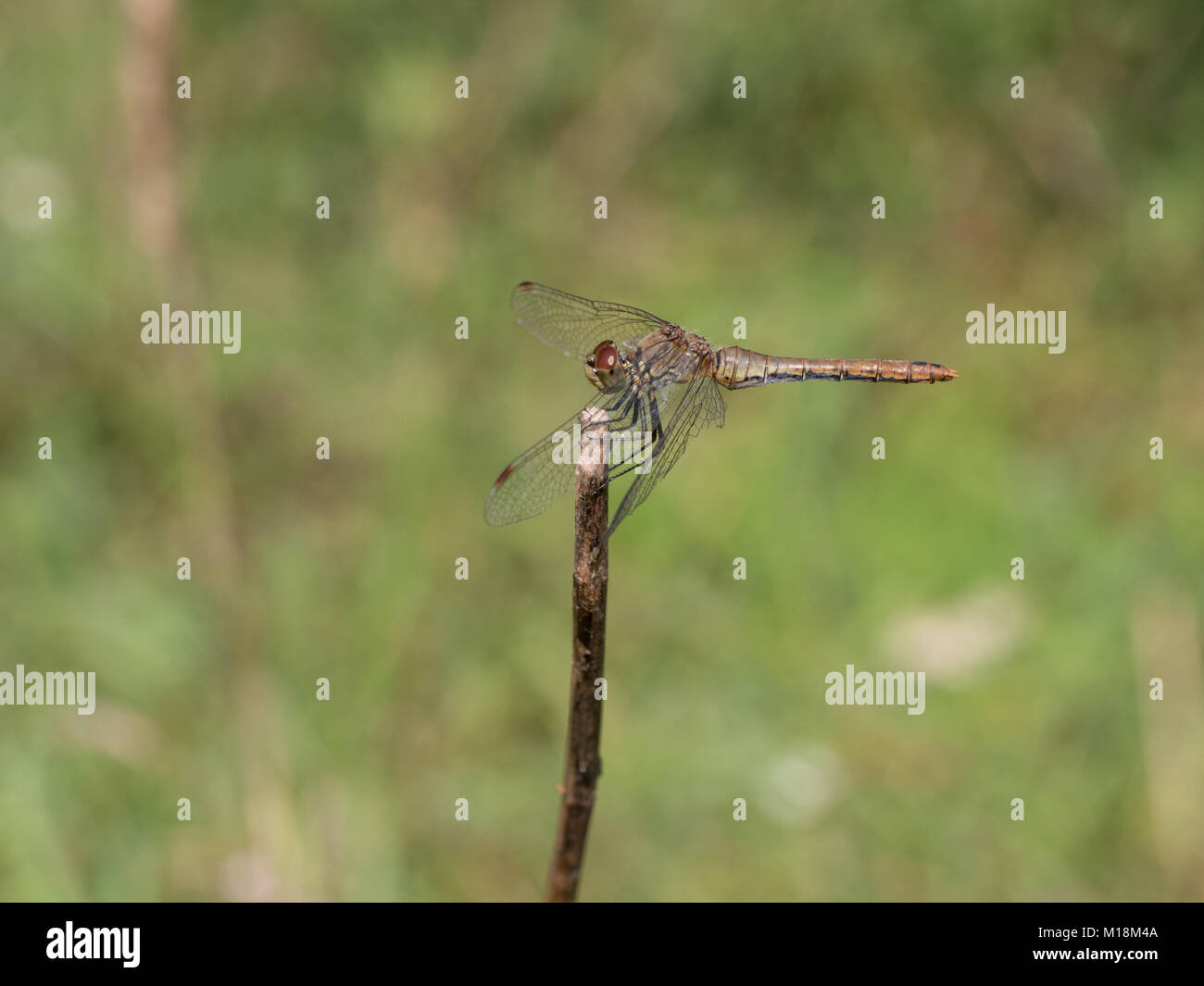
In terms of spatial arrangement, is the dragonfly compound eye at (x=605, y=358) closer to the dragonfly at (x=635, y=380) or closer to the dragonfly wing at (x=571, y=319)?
the dragonfly at (x=635, y=380)

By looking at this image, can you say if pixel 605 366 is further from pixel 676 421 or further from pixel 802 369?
pixel 802 369

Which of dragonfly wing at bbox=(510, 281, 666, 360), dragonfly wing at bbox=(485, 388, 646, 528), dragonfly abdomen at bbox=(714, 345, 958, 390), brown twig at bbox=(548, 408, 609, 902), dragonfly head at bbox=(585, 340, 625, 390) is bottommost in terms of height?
brown twig at bbox=(548, 408, 609, 902)

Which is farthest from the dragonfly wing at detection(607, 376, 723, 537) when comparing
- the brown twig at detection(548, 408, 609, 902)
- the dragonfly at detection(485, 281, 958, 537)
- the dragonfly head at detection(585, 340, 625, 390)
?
the brown twig at detection(548, 408, 609, 902)

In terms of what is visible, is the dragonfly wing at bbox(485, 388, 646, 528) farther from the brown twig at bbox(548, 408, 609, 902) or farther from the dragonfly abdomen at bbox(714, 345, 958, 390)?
the brown twig at bbox(548, 408, 609, 902)

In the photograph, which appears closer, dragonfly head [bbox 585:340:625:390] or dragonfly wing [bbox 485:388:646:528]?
dragonfly wing [bbox 485:388:646:528]

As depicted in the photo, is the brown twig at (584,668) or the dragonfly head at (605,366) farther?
the dragonfly head at (605,366)

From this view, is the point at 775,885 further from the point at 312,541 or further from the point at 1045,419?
the point at 1045,419

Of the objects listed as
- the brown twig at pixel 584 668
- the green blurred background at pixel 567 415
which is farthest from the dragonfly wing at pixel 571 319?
the brown twig at pixel 584 668

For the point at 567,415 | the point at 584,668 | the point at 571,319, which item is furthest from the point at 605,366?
the point at 567,415
